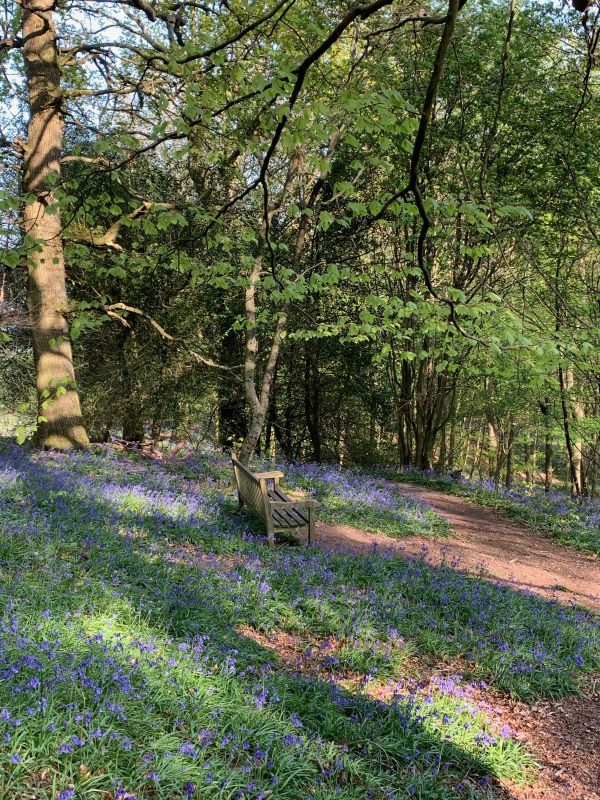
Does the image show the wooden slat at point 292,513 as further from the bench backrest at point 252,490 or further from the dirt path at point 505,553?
the dirt path at point 505,553

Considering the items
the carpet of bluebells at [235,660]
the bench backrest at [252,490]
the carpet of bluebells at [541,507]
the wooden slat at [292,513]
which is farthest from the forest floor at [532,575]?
the bench backrest at [252,490]

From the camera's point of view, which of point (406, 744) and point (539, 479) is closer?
point (406, 744)

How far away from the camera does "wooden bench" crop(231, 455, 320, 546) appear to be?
6.53 meters

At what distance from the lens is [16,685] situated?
279 centimetres

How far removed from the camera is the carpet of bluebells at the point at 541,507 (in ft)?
32.2

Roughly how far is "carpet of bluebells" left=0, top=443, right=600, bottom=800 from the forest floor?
0.58 ft

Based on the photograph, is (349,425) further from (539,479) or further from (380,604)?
(539,479)

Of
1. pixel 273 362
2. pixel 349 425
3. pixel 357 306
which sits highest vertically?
pixel 357 306

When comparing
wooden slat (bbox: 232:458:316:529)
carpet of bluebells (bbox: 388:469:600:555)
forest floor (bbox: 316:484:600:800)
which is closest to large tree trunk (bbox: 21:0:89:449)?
wooden slat (bbox: 232:458:316:529)

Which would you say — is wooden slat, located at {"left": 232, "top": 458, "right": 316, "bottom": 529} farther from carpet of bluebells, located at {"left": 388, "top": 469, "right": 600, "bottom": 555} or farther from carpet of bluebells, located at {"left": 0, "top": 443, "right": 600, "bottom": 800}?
carpet of bluebells, located at {"left": 388, "top": 469, "right": 600, "bottom": 555}

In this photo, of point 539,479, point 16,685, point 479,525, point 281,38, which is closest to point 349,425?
point 479,525

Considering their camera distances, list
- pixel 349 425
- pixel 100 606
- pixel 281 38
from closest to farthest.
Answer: pixel 100 606
pixel 281 38
pixel 349 425

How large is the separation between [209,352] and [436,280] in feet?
20.1

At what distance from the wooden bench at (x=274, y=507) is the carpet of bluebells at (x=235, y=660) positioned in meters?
0.29
